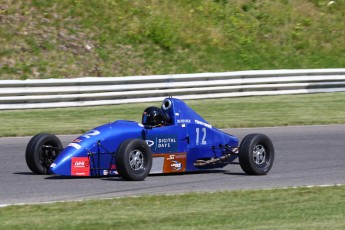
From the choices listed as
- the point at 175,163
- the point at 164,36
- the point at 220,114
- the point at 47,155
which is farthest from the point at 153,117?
the point at 164,36

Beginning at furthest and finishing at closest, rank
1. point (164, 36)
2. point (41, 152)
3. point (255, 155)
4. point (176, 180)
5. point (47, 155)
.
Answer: point (164, 36) < point (255, 155) < point (47, 155) < point (41, 152) < point (176, 180)

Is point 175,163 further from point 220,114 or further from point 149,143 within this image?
point 220,114

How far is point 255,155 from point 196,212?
3.42 meters

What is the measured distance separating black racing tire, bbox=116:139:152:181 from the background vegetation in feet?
36.6

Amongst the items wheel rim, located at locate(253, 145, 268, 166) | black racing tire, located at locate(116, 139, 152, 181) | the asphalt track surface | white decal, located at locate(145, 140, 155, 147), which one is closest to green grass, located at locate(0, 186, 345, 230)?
the asphalt track surface

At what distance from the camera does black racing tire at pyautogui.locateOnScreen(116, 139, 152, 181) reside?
9.93 meters

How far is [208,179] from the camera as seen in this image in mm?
10734

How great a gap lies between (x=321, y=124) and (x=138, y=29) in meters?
8.34

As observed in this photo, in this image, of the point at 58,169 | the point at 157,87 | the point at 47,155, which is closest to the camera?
the point at 58,169

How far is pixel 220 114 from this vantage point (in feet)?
61.9

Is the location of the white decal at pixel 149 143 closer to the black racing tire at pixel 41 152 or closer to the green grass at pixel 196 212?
the black racing tire at pixel 41 152

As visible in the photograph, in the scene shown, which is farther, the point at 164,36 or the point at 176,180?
the point at 164,36

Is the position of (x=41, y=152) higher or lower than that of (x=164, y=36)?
lower

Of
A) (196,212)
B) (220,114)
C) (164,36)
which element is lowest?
(196,212)
